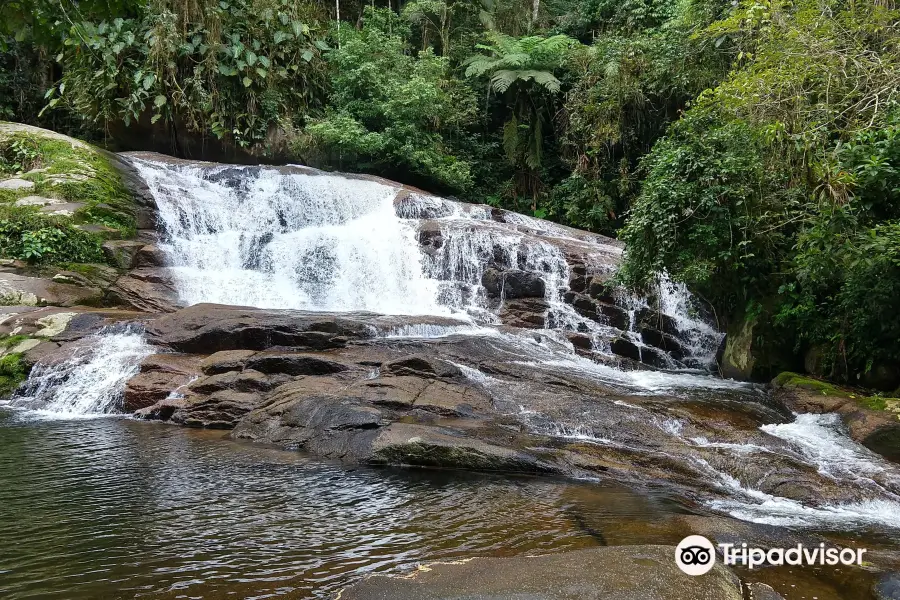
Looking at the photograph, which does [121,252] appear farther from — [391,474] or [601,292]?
[601,292]

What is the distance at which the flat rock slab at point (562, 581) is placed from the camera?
9.37ft

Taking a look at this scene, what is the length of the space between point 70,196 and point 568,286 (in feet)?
35.0

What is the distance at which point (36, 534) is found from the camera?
4000 mm

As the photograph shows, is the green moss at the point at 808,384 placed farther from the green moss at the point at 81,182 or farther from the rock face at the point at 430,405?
the green moss at the point at 81,182

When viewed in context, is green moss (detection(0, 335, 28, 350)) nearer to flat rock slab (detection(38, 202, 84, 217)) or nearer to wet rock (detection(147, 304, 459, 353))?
wet rock (detection(147, 304, 459, 353))

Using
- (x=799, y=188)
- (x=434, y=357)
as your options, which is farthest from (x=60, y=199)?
(x=799, y=188)

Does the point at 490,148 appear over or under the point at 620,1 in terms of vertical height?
under

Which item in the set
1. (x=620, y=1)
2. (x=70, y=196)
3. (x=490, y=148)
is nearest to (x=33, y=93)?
(x=70, y=196)

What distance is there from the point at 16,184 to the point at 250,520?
12.1 m

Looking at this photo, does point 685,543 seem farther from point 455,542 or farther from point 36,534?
point 36,534

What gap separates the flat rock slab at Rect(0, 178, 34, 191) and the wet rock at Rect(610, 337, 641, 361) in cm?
1238

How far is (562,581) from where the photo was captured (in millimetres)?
2971

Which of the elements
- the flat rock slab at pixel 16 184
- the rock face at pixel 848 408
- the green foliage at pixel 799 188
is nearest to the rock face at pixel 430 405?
the rock face at pixel 848 408

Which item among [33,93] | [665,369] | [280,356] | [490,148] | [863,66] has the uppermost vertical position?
[33,93]
